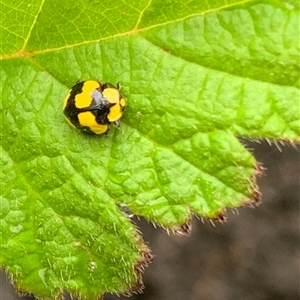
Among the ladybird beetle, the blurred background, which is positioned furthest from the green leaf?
the blurred background

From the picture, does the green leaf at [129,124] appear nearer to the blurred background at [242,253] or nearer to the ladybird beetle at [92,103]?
→ the ladybird beetle at [92,103]

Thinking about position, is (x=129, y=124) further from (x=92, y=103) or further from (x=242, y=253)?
(x=242, y=253)

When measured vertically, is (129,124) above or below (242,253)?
above

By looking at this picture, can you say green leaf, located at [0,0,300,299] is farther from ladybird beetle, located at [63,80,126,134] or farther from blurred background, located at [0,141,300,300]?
blurred background, located at [0,141,300,300]

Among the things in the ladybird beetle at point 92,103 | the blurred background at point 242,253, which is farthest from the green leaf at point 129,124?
the blurred background at point 242,253

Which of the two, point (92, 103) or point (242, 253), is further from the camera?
point (242, 253)

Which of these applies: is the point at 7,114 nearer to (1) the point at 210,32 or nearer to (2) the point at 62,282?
(2) the point at 62,282

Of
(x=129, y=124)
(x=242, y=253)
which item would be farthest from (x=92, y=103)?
(x=242, y=253)
